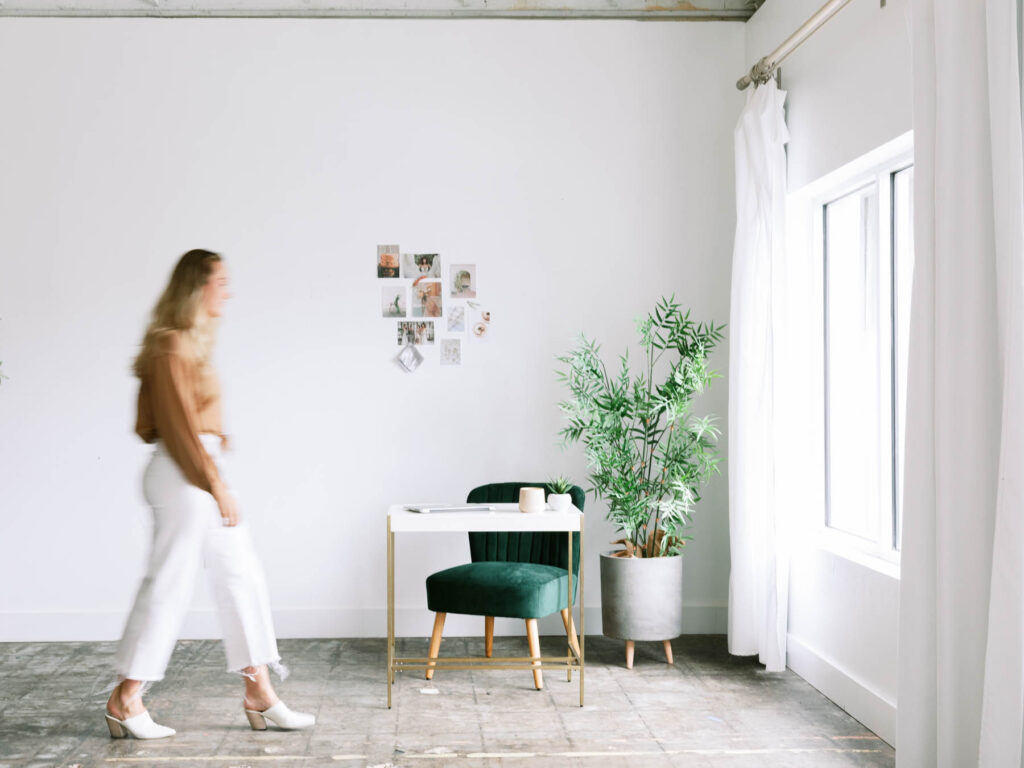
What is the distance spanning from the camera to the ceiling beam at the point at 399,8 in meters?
4.52

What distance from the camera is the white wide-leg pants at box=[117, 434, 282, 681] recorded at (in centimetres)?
296

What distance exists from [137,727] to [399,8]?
10.9ft

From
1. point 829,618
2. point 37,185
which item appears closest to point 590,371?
point 829,618

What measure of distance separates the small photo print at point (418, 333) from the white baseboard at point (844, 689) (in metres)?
2.07

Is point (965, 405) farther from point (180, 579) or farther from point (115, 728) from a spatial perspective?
point (115, 728)

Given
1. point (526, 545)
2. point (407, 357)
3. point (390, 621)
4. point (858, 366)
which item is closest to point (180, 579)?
point (390, 621)

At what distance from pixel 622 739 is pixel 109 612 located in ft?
8.46

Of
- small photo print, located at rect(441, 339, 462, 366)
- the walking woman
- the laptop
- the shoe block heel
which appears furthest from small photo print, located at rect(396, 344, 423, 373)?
the shoe block heel

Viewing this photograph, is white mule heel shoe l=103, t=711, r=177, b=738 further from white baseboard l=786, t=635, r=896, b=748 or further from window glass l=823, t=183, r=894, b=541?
window glass l=823, t=183, r=894, b=541

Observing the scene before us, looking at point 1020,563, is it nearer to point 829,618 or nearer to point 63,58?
point 829,618

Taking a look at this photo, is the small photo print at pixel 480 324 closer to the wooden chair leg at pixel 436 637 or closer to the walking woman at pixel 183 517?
the wooden chair leg at pixel 436 637

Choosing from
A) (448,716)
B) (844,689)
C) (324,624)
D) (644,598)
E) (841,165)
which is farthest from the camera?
(324,624)

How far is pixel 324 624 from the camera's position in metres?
4.52

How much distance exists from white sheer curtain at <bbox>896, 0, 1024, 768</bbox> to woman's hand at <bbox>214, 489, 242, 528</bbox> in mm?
1947
